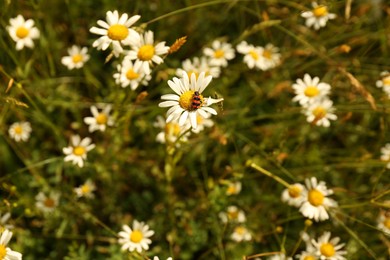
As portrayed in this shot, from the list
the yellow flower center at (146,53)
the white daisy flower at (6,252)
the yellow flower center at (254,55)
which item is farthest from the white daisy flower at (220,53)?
the white daisy flower at (6,252)

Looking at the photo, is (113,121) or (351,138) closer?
(113,121)

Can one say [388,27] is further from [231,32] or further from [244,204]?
[244,204]

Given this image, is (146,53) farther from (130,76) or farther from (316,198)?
(316,198)

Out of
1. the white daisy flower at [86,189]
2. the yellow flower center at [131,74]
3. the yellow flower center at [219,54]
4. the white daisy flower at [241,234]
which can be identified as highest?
the yellow flower center at [219,54]

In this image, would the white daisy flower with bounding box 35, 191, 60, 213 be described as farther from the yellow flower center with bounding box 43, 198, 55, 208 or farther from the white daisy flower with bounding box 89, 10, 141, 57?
the white daisy flower with bounding box 89, 10, 141, 57

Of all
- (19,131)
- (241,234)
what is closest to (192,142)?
(241,234)

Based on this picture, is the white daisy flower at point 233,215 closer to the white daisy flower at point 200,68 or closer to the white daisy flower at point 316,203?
the white daisy flower at point 316,203

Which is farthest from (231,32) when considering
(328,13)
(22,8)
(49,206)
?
(49,206)
